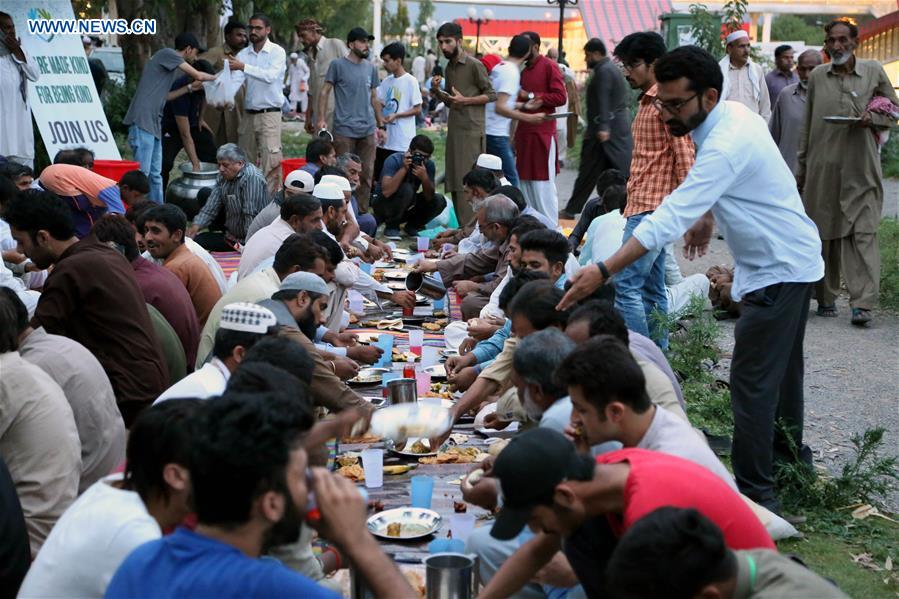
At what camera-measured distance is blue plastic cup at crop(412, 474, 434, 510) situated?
172 inches

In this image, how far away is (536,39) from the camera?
12.2m

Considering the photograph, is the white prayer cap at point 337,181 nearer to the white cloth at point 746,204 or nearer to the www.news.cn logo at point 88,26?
the white cloth at point 746,204

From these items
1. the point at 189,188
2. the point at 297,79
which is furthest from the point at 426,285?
the point at 297,79

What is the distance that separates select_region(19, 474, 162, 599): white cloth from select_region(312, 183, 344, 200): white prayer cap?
19.0ft

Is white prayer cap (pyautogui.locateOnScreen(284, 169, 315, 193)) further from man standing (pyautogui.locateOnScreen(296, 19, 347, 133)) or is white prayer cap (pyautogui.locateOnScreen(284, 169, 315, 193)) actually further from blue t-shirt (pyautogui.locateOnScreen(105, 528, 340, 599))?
blue t-shirt (pyautogui.locateOnScreen(105, 528, 340, 599))

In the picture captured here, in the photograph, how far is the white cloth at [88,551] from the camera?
8.90ft

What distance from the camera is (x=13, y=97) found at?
10633mm

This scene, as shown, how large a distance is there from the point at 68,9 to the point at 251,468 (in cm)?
1154

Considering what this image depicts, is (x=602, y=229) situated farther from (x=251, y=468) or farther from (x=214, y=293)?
(x=251, y=468)

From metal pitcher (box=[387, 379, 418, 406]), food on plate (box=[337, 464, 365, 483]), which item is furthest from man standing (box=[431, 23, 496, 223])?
food on plate (box=[337, 464, 365, 483])

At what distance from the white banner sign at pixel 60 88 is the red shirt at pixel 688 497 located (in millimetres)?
10191

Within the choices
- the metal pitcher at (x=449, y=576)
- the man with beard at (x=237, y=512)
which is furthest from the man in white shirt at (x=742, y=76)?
the man with beard at (x=237, y=512)

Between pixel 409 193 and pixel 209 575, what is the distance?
10.1m

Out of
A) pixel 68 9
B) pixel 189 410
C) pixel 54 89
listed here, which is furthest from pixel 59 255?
pixel 68 9
